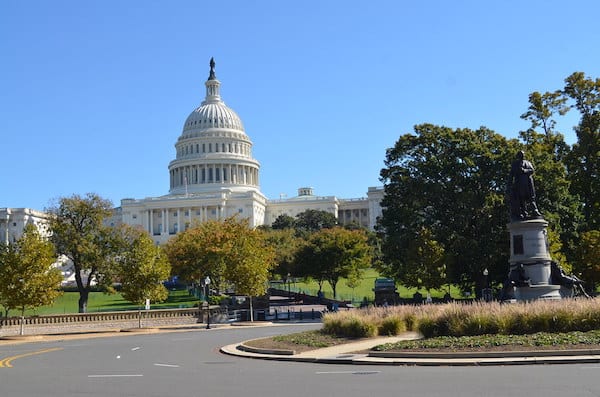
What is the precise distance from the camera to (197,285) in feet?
268

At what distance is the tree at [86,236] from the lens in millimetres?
62094

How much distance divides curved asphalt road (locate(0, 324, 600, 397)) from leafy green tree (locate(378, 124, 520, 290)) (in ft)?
105

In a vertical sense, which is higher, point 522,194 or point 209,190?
point 209,190

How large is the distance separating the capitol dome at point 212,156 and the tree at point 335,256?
106185 millimetres

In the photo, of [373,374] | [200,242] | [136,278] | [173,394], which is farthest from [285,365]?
[200,242]

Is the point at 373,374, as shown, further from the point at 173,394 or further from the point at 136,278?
the point at 136,278

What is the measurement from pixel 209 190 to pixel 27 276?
141 metres

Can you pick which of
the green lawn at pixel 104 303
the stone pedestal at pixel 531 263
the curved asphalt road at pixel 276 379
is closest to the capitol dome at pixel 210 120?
the green lawn at pixel 104 303

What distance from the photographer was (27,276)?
4541cm

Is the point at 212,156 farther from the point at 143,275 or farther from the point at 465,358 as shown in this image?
the point at 465,358

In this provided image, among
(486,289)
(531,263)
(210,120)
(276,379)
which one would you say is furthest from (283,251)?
(210,120)

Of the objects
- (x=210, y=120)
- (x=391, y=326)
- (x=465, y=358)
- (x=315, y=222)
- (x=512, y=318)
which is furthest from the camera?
(x=210, y=120)

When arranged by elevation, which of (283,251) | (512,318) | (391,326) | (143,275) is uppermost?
(283,251)

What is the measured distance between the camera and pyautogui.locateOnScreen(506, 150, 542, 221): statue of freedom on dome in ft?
109
